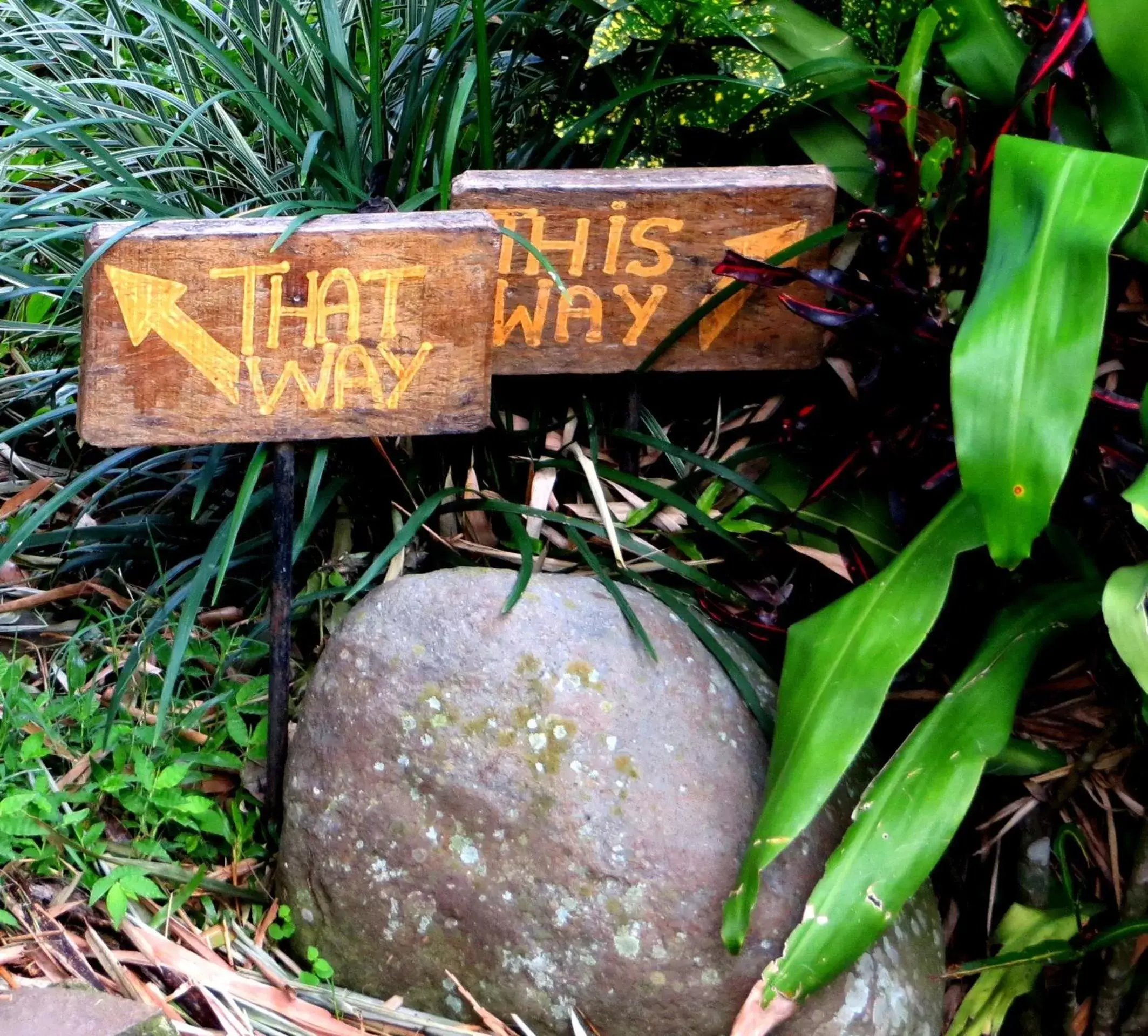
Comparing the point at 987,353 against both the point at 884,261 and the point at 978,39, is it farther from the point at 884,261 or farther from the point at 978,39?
the point at 978,39

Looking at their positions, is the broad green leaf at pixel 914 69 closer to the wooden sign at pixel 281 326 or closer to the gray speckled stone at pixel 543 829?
→ the wooden sign at pixel 281 326

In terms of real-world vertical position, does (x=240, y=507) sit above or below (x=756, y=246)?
below

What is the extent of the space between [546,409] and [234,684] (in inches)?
23.5

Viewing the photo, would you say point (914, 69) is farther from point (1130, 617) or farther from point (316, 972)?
point (316, 972)

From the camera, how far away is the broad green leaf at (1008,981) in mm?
1493

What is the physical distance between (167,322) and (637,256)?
59cm

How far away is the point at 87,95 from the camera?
7.06 ft

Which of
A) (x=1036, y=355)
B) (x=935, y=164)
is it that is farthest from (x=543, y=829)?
(x=935, y=164)

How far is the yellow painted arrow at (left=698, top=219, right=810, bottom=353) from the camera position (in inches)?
62.1

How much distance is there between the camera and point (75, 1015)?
4.01 ft

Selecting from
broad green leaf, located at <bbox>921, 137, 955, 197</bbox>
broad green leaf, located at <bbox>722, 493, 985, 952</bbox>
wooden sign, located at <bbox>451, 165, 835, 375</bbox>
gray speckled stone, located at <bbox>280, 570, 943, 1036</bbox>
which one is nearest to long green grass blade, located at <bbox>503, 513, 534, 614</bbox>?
A: gray speckled stone, located at <bbox>280, 570, 943, 1036</bbox>

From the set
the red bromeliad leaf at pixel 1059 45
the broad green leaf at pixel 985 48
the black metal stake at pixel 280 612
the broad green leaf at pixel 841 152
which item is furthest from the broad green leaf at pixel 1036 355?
the black metal stake at pixel 280 612

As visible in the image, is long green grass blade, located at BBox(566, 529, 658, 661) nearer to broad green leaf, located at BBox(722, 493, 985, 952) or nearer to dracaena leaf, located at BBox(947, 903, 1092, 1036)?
broad green leaf, located at BBox(722, 493, 985, 952)

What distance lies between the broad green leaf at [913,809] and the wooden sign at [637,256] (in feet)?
1.61
